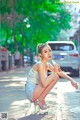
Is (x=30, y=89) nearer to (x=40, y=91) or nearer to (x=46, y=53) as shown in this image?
(x=40, y=91)

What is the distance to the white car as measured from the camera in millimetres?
22953

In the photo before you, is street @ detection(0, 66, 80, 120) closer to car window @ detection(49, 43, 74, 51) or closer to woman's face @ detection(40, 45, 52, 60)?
woman's face @ detection(40, 45, 52, 60)

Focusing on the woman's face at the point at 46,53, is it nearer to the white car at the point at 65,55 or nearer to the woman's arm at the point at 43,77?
the woman's arm at the point at 43,77

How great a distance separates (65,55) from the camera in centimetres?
2306

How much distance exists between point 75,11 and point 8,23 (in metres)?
76.3

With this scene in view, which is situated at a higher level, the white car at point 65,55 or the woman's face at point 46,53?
the woman's face at point 46,53

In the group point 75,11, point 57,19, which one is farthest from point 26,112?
point 75,11

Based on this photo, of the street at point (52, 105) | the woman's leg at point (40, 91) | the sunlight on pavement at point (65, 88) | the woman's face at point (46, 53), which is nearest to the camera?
the woman's face at point (46, 53)

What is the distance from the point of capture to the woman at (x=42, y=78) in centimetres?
842

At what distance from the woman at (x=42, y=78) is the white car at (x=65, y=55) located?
14.1 meters

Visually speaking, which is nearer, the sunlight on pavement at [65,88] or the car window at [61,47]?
the sunlight on pavement at [65,88]

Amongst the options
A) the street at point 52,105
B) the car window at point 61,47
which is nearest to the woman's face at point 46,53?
the street at point 52,105

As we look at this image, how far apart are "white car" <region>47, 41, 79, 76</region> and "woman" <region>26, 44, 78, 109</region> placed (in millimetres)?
14124

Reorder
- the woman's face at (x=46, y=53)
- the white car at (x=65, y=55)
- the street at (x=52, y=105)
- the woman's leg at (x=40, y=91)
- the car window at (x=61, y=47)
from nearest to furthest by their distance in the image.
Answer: the woman's face at (x=46, y=53)
the woman's leg at (x=40, y=91)
the street at (x=52, y=105)
the white car at (x=65, y=55)
the car window at (x=61, y=47)
